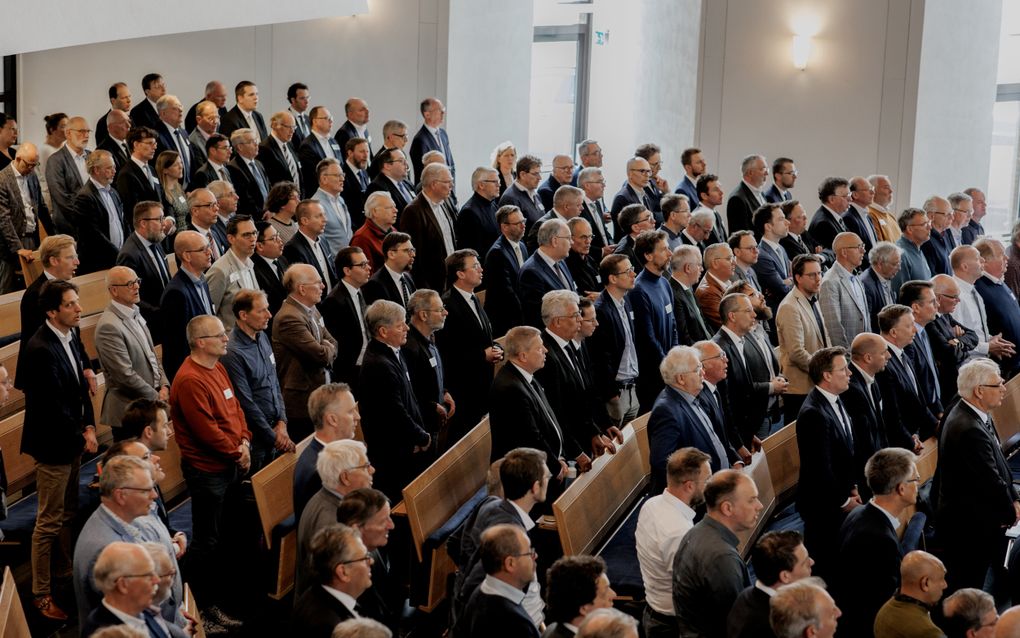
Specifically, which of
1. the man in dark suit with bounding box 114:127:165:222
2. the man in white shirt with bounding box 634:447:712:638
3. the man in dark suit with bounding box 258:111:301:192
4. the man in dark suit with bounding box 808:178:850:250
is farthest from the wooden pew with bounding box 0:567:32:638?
the man in dark suit with bounding box 808:178:850:250

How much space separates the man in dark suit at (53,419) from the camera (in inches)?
217

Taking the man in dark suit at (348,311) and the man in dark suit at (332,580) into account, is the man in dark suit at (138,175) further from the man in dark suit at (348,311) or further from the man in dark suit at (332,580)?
the man in dark suit at (332,580)

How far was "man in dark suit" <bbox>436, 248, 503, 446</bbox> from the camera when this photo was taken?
682 cm

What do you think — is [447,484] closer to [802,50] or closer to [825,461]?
[825,461]

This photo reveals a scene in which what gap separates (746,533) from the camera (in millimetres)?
5926

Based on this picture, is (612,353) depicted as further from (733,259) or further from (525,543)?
(525,543)

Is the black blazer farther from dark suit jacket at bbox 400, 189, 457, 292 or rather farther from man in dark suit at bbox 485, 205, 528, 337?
dark suit jacket at bbox 400, 189, 457, 292

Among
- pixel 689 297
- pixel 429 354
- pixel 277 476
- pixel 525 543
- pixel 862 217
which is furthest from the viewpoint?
pixel 862 217

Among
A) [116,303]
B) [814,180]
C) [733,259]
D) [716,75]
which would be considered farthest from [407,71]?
[116,303]

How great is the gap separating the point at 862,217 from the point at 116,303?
6358mm

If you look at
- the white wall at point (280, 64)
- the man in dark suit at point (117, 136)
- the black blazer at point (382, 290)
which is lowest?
the black blazer at point (382, 290)

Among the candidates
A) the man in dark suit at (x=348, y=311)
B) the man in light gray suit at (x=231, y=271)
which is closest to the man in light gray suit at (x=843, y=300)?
the man in dark suit at (x=348, y=311)

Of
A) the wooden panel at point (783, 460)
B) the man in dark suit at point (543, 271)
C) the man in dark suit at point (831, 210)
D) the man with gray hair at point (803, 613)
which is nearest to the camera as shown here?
the man with gray hair at point (803, 613)

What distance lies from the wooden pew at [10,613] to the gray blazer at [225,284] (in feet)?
8.22
